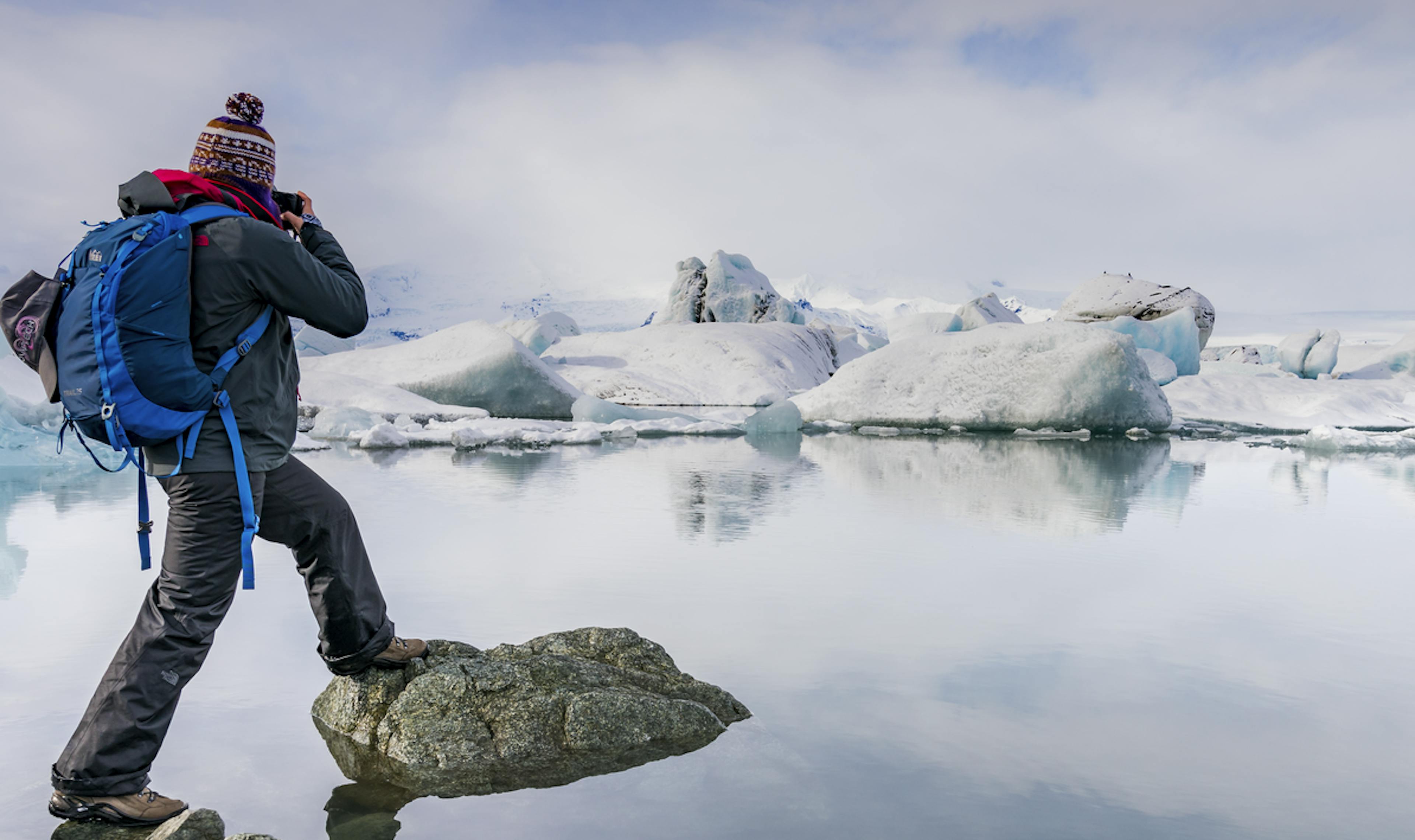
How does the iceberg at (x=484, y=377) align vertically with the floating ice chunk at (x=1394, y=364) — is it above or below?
below

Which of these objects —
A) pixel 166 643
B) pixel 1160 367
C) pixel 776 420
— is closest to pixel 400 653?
pixel 166 643

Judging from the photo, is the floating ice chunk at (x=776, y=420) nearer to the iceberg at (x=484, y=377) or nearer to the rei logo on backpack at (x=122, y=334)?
the iceberg at (x=484, y=377)

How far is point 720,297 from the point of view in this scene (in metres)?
35.0

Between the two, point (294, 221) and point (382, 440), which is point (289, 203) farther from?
point (382, 440)

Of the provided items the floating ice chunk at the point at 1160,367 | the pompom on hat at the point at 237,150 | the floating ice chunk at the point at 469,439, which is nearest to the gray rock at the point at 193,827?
the pompom on hat at the point at 237,150

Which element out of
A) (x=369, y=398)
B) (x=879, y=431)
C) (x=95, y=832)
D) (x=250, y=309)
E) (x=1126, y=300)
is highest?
(x=1126, y=300)

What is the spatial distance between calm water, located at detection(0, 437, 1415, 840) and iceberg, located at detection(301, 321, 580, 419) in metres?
12.3

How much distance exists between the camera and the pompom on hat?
6.29 ft

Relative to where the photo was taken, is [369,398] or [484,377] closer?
[369,398]

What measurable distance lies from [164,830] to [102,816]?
161 millimetres

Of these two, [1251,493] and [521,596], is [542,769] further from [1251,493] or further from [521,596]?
[1251,493]

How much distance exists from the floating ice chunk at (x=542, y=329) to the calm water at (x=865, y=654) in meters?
23.8

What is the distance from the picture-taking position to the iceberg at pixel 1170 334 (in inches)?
854

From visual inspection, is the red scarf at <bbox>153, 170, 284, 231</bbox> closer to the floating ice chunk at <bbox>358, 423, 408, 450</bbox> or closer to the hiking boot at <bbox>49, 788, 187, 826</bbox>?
the hiking boot at <bbox>49, 788, 187, 826</bbox>
